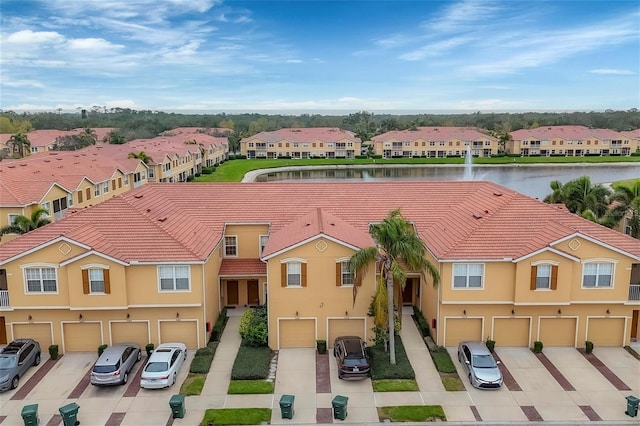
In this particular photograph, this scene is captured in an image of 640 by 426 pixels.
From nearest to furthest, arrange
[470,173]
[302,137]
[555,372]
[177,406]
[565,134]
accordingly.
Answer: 1. [177,406]
2. [555,372]
3. [470,173]
4. [302,137]
5. [565,134]

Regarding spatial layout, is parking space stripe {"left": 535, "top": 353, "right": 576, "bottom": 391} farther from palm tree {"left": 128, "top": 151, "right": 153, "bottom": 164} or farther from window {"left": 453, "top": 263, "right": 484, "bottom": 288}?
palm tree {"left": 128, "top": 151, "right": 153, "bottom": 164}

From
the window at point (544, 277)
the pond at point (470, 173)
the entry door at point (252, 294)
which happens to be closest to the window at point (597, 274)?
the window at point (544, 277)

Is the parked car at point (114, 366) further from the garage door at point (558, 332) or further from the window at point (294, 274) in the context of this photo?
the garage door at point (558, 332)

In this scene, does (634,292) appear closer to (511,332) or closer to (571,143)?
(511,332)

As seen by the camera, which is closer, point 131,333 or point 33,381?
point 33,381

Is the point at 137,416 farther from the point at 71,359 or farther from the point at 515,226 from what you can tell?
the point at 515,226

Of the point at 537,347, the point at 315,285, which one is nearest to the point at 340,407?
the point at 315,285

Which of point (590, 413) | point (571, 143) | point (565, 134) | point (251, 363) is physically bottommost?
point (590, 413)

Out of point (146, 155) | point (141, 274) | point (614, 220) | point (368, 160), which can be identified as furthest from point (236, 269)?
point (368, 160)

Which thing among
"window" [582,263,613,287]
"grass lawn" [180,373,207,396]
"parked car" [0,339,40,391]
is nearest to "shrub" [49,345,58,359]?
"parked car" [0,339,40,391]
